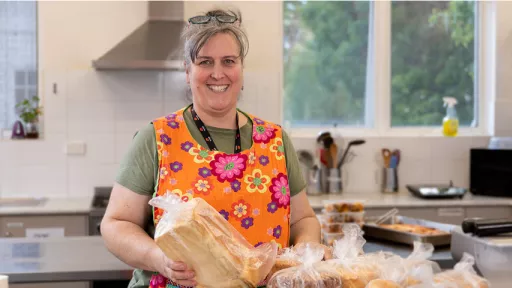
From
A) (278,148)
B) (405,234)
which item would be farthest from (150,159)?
(405,234)

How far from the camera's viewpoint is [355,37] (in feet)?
16.5

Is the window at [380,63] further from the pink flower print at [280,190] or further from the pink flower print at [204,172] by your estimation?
the pink flower print at [204,172]

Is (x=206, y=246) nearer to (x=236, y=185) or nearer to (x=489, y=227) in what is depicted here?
(x=236, y=185)

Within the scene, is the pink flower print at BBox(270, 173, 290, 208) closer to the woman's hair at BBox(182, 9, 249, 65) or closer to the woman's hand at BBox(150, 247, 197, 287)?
the woman's hair at BBox(182, 9, 249, 65)

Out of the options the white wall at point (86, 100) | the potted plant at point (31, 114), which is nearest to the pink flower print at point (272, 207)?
the white wall at point (86, 100)

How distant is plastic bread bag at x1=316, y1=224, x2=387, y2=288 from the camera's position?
4.52 feet

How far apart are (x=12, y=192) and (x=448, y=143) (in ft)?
11.0

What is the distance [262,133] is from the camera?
194 cm

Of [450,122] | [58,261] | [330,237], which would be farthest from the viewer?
[450,122]

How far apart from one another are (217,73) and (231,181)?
0.31 metres

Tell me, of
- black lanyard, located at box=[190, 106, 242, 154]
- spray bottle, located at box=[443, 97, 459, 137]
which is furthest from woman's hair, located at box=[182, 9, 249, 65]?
spray bottle, located at box=[443, 97, 459, 137]

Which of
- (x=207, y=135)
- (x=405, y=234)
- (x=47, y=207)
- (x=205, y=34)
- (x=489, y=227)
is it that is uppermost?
(x=205, y=34)

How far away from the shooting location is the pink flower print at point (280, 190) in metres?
1.84

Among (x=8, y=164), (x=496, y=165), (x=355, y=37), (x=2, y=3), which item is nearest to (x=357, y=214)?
(x=496, y=165)
